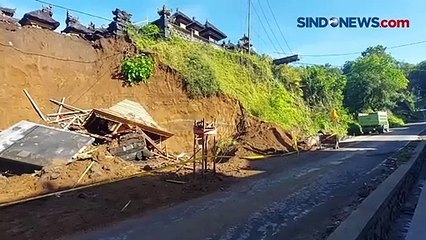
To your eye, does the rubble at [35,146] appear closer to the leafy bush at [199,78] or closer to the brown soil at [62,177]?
the brown soil at [62,177]

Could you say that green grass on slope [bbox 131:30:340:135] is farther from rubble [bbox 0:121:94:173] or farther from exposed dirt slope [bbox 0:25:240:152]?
rubble [bbox 0:121:94:173]

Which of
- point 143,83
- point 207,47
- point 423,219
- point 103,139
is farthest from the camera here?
point 207,47

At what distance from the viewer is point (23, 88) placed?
15742 mm

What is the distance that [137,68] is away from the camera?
63.8ft

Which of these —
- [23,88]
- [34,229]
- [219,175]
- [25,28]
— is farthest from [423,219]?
[25,28]

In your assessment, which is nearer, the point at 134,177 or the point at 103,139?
the point at 134,177

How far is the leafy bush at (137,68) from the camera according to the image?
1931 cm

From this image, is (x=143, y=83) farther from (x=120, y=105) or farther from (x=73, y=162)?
(x=73, y=162)

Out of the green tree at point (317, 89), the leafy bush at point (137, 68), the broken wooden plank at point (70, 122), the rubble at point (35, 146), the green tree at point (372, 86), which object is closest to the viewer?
the rubble at point (35, 146)

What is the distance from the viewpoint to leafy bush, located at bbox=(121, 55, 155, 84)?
1931 centimetres

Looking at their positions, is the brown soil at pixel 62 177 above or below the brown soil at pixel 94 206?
above

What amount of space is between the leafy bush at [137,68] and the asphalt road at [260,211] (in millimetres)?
9520

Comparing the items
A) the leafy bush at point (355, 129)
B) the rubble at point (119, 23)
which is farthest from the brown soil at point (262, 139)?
the leafy bush at point (355, 129)

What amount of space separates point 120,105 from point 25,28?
5.23m
